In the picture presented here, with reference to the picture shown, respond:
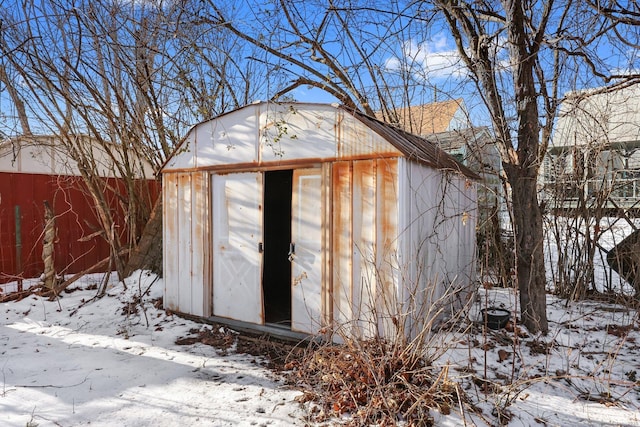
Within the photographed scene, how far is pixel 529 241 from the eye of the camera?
4.74 meters

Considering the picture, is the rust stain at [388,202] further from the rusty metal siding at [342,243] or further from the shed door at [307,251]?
the shed door at [307,251]

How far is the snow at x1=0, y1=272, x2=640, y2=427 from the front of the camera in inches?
118

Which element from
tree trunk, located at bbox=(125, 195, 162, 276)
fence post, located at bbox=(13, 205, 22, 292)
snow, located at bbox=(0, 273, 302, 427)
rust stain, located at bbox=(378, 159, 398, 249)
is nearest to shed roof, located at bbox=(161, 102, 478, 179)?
rust stain, located at bbox=(378, 159, 398, 249)

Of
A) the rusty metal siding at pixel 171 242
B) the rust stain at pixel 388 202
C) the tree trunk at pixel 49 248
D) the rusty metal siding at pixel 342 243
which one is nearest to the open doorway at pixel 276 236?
the rusty metal siding at pixel 171 242

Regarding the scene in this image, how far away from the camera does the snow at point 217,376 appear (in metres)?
3.00

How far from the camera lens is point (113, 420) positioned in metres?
2.97

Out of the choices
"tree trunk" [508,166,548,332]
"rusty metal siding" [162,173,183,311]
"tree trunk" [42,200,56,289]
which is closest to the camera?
"tree trunk" [508,166,548,332]

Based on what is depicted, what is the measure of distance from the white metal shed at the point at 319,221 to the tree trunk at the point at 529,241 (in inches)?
30.4

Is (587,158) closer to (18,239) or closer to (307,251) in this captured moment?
(307,251)

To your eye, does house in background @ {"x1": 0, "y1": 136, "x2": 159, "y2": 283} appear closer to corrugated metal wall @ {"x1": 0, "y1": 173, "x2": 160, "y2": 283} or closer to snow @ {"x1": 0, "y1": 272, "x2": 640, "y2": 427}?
corrugated metal wall @ {"x1": 0, "y1": 173, "x2": 160, "y2": 283}

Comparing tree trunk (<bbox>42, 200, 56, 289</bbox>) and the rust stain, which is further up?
the rust stain

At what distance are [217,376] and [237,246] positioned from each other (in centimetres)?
175

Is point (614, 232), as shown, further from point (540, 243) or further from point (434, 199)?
point (434, 199)

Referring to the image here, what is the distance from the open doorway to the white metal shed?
1009 mm
